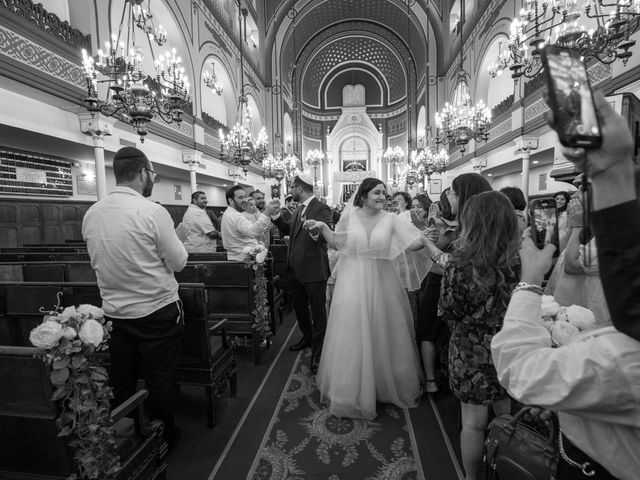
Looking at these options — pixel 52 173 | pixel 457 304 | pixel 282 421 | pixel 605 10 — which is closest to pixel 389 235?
pixel 457 304

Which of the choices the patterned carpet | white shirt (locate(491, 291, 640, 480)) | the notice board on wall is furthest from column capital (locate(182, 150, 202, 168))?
white shirt (locate(491, 291, 640, 480))

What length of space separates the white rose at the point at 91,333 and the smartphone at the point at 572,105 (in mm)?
1596

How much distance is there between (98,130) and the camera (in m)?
5.79

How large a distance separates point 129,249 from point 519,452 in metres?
1.97

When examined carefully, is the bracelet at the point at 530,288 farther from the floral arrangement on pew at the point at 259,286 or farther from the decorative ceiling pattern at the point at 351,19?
the decorative ceiling pattern at the point at 351,19

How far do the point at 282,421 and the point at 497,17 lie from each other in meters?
12.4

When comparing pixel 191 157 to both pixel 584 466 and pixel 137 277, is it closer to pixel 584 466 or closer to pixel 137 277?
pixel 137 277

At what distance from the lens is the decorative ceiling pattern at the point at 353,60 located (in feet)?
81.8

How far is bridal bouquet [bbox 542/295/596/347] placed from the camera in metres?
0.99

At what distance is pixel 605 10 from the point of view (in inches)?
251

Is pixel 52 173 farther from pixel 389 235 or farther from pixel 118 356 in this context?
pixel 389 235

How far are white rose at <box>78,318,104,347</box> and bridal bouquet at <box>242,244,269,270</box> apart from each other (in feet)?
6.55

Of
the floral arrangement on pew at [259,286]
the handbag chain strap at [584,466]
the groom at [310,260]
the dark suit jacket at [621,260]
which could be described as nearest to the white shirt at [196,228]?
the floral arrangement on pew at [259,286]

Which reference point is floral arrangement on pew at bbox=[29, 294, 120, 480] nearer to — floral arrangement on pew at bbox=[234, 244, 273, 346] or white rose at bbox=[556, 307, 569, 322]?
white rose at bbox=[556, 307, 569, 322]
